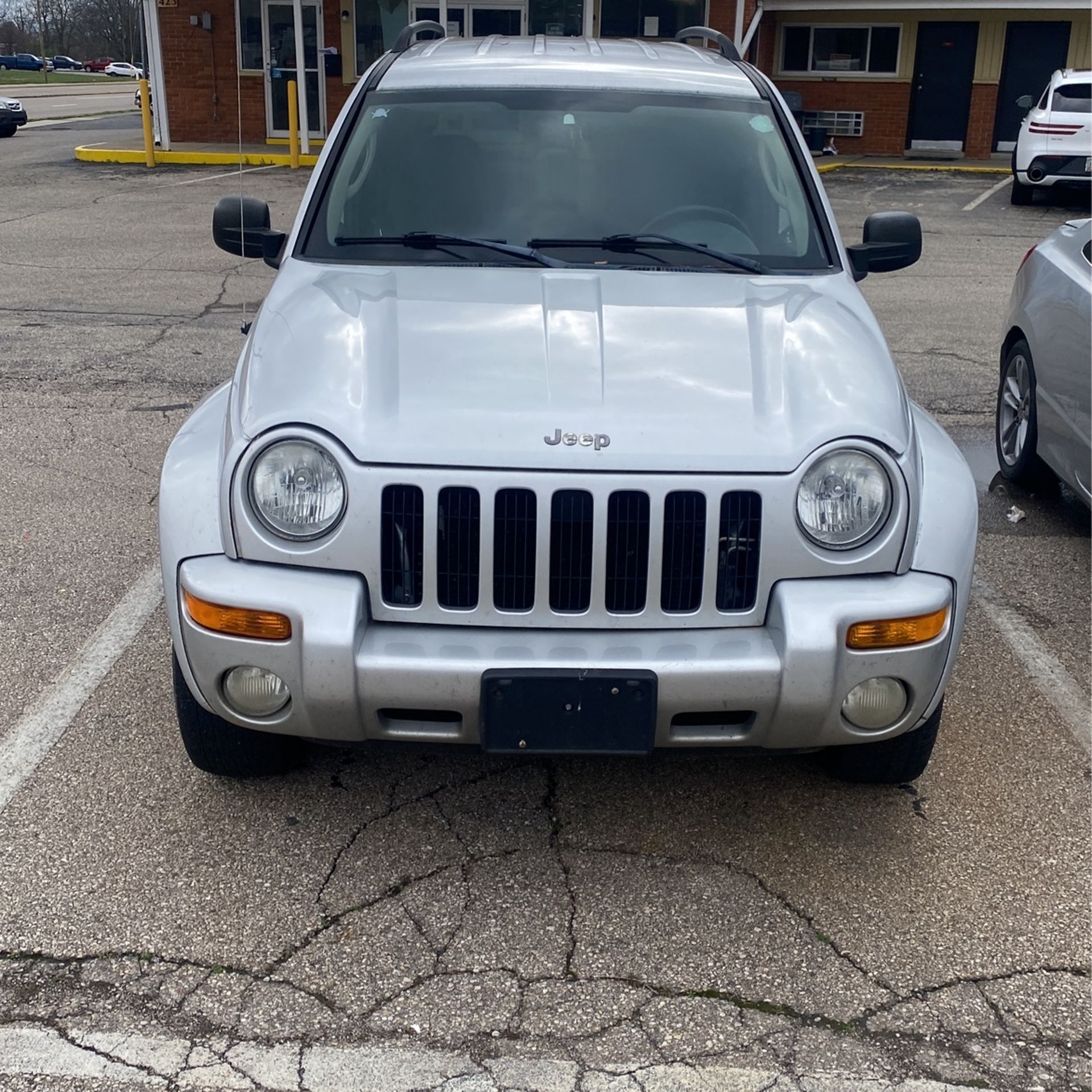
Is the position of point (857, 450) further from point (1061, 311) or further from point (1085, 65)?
point (1085, 65)

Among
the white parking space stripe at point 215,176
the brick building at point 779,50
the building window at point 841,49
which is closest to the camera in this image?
the white parking space stripe at point 215,176

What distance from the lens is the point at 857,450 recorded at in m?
2.99

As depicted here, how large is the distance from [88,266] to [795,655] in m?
10.7

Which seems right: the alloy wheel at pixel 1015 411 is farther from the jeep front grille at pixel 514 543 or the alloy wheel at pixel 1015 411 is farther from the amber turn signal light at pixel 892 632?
the jeep front grille at pixel 514 543

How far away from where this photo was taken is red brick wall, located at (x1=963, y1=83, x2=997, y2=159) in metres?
24.9

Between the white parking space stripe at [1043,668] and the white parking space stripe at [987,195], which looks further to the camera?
the white parking space stripe at [987,195]

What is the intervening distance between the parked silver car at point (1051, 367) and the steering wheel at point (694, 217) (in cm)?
185

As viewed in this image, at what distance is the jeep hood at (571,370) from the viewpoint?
2.94m

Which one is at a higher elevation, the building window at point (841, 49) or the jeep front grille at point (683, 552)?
the building window at point (841, 49)

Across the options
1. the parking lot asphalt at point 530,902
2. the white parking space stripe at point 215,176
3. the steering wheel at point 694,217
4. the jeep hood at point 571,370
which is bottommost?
the parking lot asphalt at point 530,902

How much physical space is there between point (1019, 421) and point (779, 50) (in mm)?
22297

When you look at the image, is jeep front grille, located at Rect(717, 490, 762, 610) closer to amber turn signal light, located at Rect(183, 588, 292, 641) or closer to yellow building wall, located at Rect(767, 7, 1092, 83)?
amber turn signal light, located at Rect(183, 588, 292, 641)

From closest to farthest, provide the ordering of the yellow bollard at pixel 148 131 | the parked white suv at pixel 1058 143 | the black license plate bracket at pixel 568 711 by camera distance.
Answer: the black license plate bracket at pixel 568 711 → the parked white suv at pixel 1058 143 → the yellow bollard at pixel 148 131

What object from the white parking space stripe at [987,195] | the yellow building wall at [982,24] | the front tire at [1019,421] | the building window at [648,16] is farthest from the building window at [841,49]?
the front tire at [1019,421]
